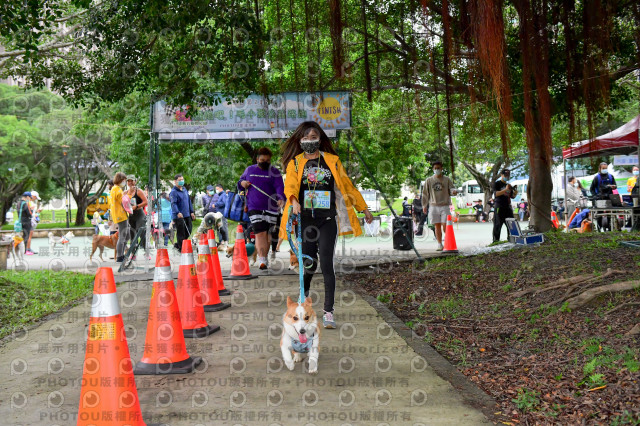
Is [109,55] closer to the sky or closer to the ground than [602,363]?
closer to the sky

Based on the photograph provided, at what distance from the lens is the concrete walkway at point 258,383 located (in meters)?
3.20

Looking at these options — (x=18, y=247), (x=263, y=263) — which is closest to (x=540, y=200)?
(x=263, y=263)

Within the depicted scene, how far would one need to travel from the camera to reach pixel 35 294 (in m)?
8.13

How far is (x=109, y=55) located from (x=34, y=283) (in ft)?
12.3

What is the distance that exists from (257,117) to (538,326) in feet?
24.7

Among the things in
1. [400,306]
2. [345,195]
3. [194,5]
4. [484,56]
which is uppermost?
[194,5]

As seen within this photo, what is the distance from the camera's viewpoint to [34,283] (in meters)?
9.05

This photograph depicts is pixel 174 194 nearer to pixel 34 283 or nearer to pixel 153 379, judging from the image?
pixel 34 283

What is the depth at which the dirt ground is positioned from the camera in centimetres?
331

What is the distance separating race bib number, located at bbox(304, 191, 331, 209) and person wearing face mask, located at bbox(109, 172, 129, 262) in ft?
22.9

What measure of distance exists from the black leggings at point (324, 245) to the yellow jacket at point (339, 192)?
0.43 ft

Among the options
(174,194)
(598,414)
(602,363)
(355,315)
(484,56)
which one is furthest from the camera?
(174,194)

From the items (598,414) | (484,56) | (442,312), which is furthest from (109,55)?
(598,414)

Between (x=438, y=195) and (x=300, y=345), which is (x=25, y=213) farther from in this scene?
(x=300, y=345)
